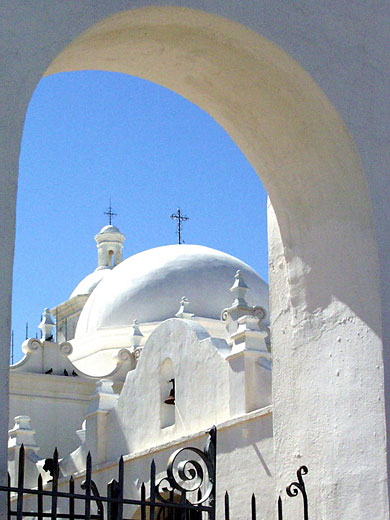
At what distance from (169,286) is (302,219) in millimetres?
19585

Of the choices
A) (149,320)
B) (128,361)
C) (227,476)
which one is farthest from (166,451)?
(149,320)

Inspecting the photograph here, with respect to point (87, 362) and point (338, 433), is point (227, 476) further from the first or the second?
point (87, 362)

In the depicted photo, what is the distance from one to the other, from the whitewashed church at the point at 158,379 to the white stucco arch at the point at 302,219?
7.95 meters

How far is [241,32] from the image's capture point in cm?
442

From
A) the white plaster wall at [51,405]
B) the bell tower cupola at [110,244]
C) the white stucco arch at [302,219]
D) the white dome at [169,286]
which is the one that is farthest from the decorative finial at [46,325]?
the white stucco arch at [302,219]

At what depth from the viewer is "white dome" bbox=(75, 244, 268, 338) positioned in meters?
24.2

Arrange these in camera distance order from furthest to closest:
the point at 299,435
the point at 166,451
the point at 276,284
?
the point at 166,451 → the point at 276,284 → the point at 299,435

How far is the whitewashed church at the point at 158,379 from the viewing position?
13719 millimetres

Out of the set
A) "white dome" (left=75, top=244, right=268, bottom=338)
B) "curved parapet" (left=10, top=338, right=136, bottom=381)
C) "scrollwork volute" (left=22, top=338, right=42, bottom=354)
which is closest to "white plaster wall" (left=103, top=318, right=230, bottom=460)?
"curved parapet" (left=10, top=338, right=136, bottom=381)

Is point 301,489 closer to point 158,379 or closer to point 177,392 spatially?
point 177,392

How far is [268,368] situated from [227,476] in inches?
65.2

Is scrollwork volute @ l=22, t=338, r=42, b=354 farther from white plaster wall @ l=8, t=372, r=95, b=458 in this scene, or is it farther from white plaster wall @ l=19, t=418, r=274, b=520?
white plaster wall @ l=19, t=418, r=274, b=520

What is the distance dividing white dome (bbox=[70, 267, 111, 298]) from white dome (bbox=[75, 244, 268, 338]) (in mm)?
5893

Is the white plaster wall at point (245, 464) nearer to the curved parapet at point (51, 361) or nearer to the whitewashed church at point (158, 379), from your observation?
the whitewashed church at point (158, 379)
